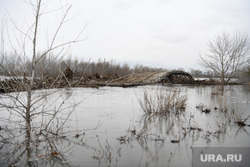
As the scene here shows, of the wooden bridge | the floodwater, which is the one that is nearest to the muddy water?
the floodwater

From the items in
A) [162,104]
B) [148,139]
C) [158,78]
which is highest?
[158,78]

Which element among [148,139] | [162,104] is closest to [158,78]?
[162,104]

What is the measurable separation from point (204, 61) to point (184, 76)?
4.40 m

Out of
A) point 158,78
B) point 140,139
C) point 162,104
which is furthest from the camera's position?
point 158,78

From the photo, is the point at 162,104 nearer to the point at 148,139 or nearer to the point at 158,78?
the point at 148,139

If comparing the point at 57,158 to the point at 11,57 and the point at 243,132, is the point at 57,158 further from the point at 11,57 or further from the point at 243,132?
the point at 243,132

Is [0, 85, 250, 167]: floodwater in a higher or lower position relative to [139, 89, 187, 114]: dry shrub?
lower

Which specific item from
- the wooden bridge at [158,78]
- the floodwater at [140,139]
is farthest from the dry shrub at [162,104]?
the wooden bridge at [158,78]

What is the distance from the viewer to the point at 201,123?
6141 mm

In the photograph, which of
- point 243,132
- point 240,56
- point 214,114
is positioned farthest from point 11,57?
point 240,56

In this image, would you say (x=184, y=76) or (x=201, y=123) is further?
(x=184, y=76)

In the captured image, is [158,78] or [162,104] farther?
[158,78]

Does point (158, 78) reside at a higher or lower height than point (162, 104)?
higher

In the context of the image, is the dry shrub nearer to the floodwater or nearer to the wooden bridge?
the floodwater
